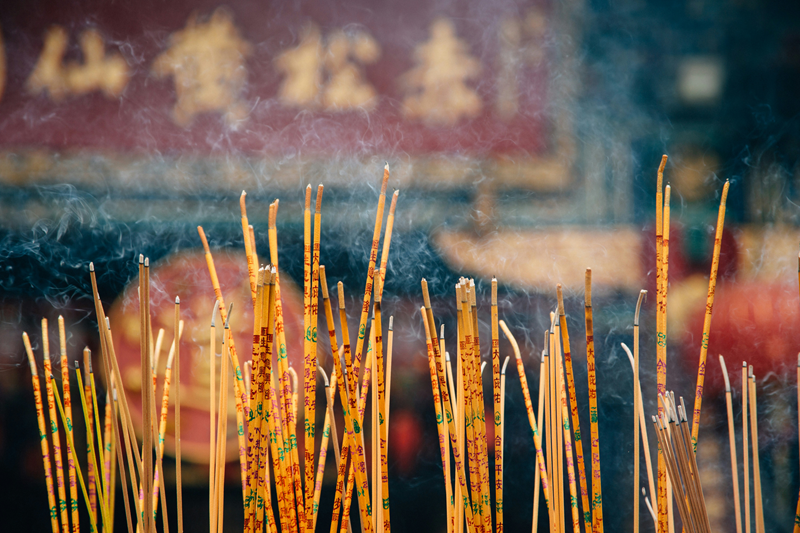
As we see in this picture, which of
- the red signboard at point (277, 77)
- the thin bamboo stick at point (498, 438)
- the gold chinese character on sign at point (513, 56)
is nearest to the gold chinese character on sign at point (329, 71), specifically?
the red signboard at point (277, 77)

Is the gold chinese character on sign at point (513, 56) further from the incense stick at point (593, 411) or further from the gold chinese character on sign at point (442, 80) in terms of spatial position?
the incense stick at point (593, 411)

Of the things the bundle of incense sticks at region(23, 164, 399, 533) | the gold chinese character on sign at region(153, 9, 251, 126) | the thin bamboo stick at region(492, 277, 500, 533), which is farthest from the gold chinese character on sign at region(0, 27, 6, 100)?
the thin bamboo stick at region(492, 277, 500, 533)

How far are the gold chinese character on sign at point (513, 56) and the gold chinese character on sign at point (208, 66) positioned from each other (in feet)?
1.78

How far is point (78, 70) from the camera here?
3.76ft

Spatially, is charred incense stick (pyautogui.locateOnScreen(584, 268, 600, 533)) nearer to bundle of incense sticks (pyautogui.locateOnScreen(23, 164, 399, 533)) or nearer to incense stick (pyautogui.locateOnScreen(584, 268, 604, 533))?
incense stick (pyautogui.locateOnScreen(584, 268, 604, 533))

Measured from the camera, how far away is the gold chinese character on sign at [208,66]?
1.15 metres

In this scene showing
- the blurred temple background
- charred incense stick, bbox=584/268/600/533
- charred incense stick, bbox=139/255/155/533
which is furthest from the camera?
the blurred temple background

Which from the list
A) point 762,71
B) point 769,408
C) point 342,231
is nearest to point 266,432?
point 342,231

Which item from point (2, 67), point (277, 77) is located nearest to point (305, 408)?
point (277, 77)

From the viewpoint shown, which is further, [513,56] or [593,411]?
[513,56]

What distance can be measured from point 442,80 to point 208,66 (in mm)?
497

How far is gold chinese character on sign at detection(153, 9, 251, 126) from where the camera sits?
3.76 feet

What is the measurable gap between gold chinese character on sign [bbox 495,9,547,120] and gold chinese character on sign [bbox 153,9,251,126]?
21.3 inches

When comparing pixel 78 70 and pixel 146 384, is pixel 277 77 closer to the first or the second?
pixel 78 70
